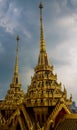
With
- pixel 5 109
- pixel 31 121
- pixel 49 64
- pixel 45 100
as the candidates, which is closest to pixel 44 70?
pixel 49 64

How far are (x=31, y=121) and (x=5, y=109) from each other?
51.1 ft

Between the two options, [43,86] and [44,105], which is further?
[43,86]

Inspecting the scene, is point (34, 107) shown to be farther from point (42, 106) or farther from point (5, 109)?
point (5, 109)

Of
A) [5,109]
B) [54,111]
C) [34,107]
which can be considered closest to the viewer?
[54,111]

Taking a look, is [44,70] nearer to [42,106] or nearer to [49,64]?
[49,64]

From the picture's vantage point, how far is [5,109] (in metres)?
41.2

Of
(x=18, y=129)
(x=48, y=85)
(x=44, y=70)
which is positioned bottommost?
(x=18, y=129)

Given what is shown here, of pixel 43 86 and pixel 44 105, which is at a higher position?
pixel 43 86

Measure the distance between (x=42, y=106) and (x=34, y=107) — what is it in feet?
3.78

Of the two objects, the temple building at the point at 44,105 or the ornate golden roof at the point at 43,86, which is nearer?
the temple building at the point at 44,105

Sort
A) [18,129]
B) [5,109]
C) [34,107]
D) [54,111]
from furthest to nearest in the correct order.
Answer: [5,109] → [18,129] → [34,107] → [54,111]

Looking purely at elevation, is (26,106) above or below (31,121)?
above

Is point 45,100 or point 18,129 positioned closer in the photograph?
point 45,100

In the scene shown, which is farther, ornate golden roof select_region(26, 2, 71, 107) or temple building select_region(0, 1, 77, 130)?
ornate golden roof select_region(26, 2, 71, 107)
